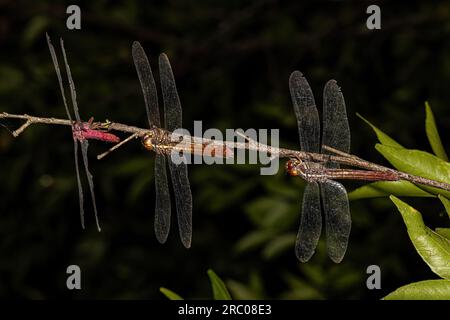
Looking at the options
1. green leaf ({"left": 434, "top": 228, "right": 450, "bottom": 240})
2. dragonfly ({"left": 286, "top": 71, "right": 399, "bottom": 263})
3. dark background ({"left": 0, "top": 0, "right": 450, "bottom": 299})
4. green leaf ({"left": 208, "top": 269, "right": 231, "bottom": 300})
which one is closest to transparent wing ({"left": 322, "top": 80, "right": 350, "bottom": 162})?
dragonfly ({"left": 286, "top": 71, "right": 399, "bottom": 263})

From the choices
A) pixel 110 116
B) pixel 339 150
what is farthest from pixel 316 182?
pixel 110 116

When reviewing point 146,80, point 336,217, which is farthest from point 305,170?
point 146,80

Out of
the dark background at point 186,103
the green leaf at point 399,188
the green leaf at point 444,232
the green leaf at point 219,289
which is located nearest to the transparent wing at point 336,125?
the green leaf at point 399,188

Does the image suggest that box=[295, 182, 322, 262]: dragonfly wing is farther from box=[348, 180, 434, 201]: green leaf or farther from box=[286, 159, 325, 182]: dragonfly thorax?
box=[348, 180, 434, 201]: green leaf

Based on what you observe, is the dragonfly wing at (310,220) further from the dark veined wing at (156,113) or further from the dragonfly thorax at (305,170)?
the dark veined wing at (156,113)

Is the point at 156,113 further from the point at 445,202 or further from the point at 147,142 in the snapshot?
the point at 445,202

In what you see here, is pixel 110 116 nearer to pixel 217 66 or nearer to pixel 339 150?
pixel 217 66

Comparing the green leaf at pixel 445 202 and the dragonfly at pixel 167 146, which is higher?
the dragonfly at pixel 167 146
